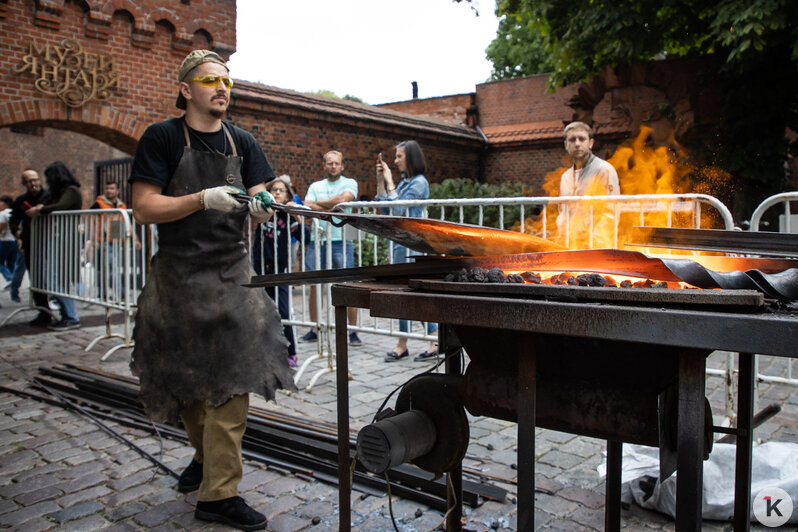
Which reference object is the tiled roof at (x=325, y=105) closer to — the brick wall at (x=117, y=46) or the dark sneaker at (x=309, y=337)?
the brick wall at (x=117, y=46)

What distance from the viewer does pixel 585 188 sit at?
5.19 metres

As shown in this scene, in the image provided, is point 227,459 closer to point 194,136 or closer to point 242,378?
point 242,378

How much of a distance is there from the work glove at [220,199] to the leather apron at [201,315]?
0.64 feet

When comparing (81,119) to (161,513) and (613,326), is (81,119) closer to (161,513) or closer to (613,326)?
(161,513)

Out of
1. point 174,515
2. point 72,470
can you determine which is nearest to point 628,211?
point 174,515

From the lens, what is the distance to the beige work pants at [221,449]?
2848 mm

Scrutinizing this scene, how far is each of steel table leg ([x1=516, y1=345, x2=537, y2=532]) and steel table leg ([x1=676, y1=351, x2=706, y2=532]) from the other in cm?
40

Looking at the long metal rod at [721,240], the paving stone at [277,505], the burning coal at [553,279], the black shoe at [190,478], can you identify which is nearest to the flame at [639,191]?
the long metal rod at [721,240]

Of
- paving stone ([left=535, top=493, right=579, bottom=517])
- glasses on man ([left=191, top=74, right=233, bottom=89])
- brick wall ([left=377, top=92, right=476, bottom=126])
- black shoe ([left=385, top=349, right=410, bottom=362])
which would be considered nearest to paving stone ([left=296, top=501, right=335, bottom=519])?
paving stone ([left=535, top=493, right=579, bottom=517])

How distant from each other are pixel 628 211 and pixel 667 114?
36.9ft

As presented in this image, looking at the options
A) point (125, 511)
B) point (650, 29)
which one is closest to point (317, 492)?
point (125, 511)

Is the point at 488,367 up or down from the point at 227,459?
up

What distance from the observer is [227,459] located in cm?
286

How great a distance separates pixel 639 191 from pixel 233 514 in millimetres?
9204
